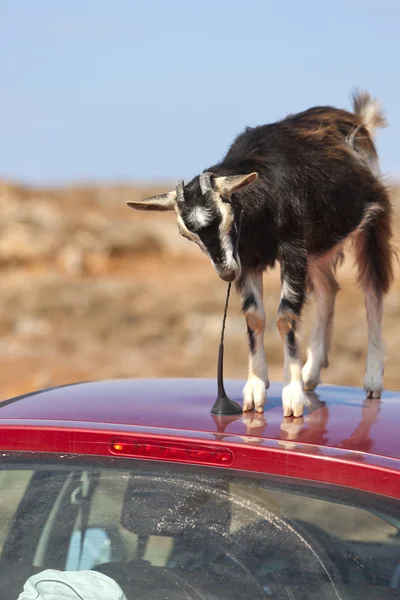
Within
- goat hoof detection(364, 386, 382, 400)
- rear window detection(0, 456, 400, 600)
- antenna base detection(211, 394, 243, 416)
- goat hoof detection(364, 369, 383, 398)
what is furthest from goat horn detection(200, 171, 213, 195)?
rear window detection(0, 456, 400, 600)

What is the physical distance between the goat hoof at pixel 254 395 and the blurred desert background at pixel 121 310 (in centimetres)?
190

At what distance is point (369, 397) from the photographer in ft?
12.8

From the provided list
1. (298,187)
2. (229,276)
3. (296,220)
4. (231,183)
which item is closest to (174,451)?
(229,276)

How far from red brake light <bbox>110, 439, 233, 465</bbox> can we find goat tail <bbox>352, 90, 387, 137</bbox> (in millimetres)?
2897

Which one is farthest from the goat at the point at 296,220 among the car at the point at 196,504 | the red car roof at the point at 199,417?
the car at the point at 196,504

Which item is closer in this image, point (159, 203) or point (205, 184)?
point (205, 184)

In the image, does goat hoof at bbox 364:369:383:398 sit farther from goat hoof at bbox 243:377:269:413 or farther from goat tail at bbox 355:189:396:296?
goat hoof at bbox 243:377:269:413

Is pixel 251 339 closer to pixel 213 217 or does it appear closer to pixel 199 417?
pixel 213 217

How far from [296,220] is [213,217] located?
56cm

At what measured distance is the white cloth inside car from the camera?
99.5 inches

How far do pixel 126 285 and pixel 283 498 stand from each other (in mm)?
26187

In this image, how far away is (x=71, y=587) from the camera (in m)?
2.57

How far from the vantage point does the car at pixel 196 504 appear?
2.45 meters

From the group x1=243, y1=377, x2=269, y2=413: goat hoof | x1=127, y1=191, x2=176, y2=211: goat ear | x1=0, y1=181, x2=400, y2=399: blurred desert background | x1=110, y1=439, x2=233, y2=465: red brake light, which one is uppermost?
x1=127, y1=191, x2=176, y2=211: goat ear
